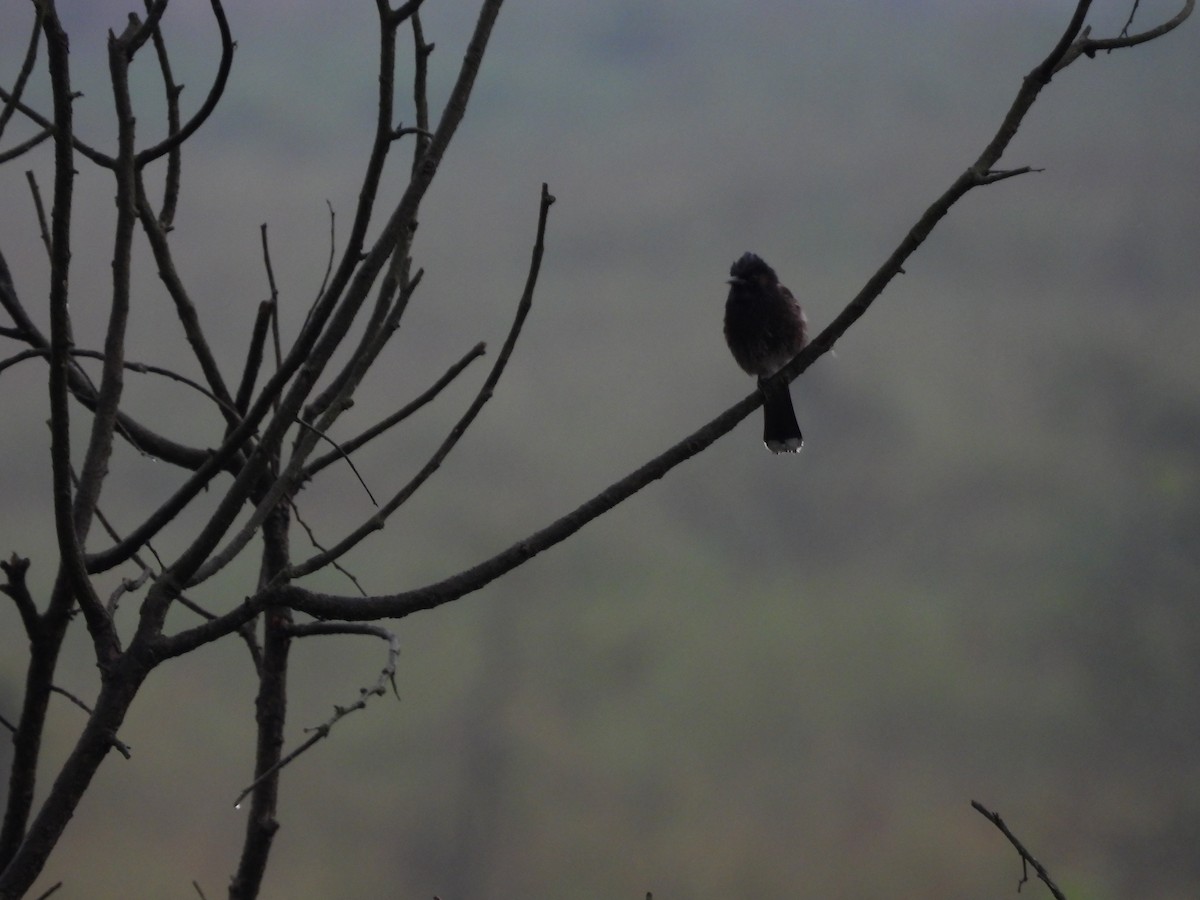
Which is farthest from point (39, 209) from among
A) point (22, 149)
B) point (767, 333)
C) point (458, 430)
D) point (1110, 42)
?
point (767, 333)

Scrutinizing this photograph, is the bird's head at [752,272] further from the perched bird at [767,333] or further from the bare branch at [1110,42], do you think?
the bare branch at [1110,42]

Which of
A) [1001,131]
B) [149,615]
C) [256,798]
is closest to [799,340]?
[1001,131]

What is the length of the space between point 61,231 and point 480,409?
2.80 ft

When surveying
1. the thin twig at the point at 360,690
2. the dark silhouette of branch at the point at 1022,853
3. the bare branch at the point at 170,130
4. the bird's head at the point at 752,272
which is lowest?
the dark silhouette of branch at the point at 1022,853

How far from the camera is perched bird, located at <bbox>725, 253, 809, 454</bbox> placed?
5.75m

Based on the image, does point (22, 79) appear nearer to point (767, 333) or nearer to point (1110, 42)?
point (1110, 42)

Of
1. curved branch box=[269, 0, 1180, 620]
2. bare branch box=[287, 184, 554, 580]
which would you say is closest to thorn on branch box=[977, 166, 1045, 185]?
curved branch box=[269, 0, 1180, 620]

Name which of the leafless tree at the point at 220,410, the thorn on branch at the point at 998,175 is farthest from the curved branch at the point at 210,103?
the thorn on branch at the point at 998,175

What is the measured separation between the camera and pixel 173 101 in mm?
2842

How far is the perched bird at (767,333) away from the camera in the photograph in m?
5.75

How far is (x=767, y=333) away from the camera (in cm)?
576

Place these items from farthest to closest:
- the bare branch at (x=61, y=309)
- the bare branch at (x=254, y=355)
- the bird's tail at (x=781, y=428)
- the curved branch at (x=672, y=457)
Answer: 1. the bird's tail at (x=781, y=428)
2. the bare branch at (x=254, y=355)
3. the curved branch at (x=672, y=457)
4. the bare branch at (x=61, y=309)

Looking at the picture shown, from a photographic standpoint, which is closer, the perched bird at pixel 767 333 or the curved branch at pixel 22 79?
the curved branch at pixel 22 79

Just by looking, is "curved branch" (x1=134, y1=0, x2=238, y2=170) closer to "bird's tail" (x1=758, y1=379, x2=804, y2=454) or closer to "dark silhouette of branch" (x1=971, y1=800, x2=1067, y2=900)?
"dark silhouette of branch" (x1=971, y1=800, x2=1067, y2=900)
